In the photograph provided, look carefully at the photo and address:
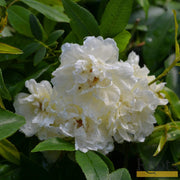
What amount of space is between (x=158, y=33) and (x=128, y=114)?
31 centimetres

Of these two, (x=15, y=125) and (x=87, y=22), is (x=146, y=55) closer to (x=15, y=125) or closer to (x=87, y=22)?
(x=87, y=22)

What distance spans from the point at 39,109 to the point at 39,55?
A: 11 centimetres

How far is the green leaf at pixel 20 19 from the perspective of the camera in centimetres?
59

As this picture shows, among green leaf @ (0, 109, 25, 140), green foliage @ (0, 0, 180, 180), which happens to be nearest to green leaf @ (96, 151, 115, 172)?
green foliage @ (0, 0, 180, 180)

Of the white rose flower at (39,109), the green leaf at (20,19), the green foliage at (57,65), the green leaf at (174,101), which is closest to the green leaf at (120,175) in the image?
the green foliage at (57,65)

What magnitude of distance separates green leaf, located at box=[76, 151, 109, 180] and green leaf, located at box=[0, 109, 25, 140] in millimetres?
103

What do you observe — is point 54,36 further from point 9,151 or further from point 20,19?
point 9,151

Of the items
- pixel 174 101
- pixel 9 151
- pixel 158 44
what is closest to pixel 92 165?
pixel 9 151

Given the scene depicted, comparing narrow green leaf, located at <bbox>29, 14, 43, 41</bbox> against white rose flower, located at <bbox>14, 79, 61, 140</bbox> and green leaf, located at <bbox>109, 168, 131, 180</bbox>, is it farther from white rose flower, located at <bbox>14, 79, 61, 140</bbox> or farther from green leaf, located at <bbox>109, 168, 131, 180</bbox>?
green leaf, located at <bbox>109, 168, 131, 180</bbox>

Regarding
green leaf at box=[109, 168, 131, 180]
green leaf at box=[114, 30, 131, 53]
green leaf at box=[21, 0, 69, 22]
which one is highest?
green leaf at box=[21, 0, 69, 22]

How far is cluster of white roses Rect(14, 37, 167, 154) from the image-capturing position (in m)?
0.44

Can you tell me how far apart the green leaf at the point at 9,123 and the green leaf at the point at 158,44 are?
37 centimetres

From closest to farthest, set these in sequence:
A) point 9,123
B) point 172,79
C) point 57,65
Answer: point 9,123
point 57,65
point 172,79

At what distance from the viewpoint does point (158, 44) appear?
706 mm
